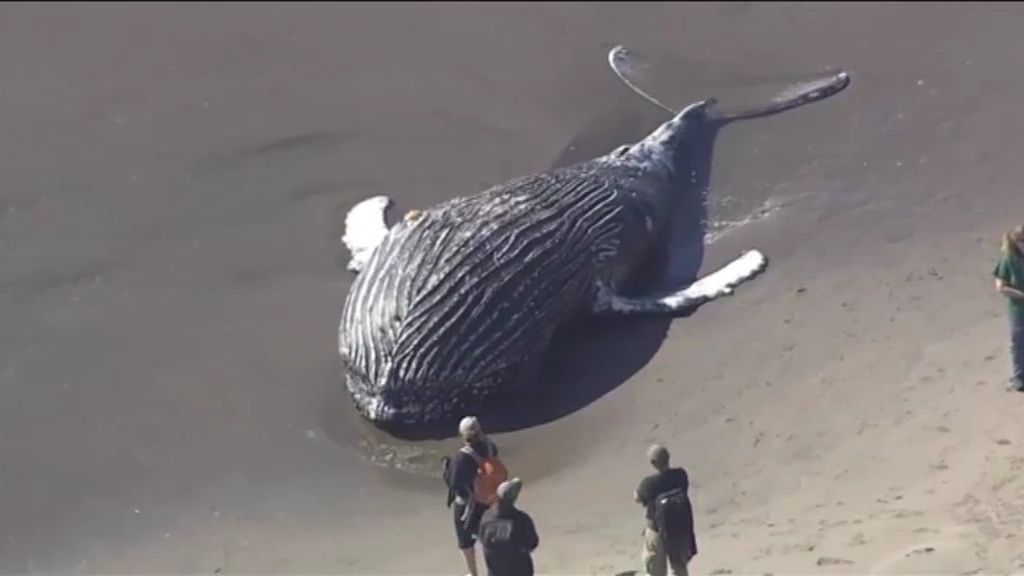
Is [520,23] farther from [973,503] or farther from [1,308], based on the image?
[973,503]

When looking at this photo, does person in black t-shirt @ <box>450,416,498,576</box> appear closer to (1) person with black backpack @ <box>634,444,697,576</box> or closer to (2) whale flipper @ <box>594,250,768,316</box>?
(1) person with black backpack @ <box>634,444,697,576</box>

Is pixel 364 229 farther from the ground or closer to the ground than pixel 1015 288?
closer to the ground

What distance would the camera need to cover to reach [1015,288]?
1450 centimetres

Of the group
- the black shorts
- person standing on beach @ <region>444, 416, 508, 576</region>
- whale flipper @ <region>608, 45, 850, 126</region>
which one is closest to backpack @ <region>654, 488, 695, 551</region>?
person standing on beach @ <region>444, 416, 508, 576</region>

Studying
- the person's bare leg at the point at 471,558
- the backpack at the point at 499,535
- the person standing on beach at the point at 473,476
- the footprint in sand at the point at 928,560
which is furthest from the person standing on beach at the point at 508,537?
the footprint in sand at the point at 928,560

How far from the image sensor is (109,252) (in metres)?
18.5

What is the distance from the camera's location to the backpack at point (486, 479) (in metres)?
12.4

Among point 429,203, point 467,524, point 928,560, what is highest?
point 928,560

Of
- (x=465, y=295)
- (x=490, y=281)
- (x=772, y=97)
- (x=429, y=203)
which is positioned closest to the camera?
(x=465, y=295)

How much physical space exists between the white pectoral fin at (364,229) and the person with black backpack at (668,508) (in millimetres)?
6343

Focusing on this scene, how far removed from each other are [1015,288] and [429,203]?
7378 mm

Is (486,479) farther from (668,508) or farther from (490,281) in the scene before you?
(490,281)

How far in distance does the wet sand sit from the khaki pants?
0.71 metres

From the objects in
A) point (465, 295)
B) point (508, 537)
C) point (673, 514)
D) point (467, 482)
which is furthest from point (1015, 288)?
point (508, 537)
